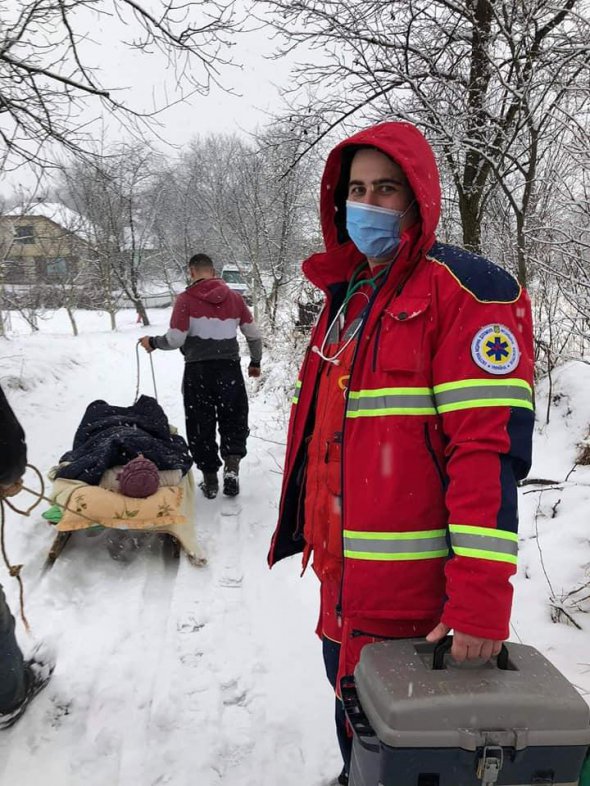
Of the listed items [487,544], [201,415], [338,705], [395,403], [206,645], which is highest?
[395,403]

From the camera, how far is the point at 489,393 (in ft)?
4.23

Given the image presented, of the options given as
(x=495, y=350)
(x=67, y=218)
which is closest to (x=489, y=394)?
(x=495, y=350)

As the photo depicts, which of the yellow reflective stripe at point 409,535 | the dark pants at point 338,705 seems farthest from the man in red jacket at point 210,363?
the yellow reflective stripe at point 409,535

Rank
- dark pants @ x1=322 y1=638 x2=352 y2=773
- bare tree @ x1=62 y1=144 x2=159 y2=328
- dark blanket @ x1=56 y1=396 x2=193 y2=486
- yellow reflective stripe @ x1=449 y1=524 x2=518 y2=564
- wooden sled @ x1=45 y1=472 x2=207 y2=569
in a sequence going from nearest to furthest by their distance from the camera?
yellow reflective stripe @ x1=449 y1=524 x2=518 y2=564 → dark pants @ x1=322 y1=638 x2=352 y2=773 → wooden sled @ x1=45 y1=472 x2=207 y2=569 → dark blanket @ x1=56 y1=396 x2=193 y2=486 → bare tree @ x1=62 y1=144 x2=159 y2=328

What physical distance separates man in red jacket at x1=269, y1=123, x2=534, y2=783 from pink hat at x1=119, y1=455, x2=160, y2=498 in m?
2.13

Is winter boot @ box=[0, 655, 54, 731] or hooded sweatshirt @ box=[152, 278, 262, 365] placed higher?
hooded sweatshirt @ box=[152, 278, 262, 365]

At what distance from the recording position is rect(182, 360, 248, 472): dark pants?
196 inches

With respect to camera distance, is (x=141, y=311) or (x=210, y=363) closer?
(x=210, y=363)

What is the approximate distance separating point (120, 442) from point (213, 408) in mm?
1262

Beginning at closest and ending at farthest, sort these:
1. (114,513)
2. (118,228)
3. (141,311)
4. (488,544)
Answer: (488,544) → (114,513) → (118,228) → (141,311)

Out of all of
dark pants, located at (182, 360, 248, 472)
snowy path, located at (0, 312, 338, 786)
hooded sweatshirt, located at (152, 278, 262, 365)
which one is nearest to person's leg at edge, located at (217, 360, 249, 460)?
dark pants, located at (182, 360, 248, 472)

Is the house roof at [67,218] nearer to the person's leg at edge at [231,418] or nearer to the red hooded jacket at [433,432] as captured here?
the person's leg at edge at [231,418]

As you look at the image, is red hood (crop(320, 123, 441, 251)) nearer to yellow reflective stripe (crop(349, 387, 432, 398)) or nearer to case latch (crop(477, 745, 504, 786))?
yellow reflective stripe (crop(349, 387, 432, 398))

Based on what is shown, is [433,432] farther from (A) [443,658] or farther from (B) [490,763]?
(B) [490,763]
